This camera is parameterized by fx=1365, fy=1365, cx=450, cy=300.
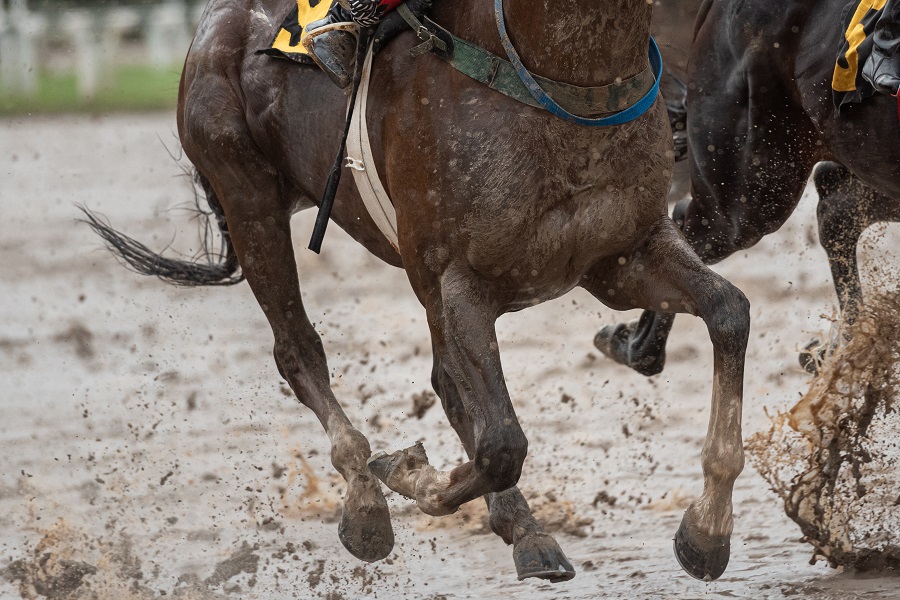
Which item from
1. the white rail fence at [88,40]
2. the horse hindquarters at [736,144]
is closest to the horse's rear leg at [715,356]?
the horse hindquarters at [736,144]

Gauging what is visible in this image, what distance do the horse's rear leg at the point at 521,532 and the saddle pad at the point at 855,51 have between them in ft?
4.59

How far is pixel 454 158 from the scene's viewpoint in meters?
3.08

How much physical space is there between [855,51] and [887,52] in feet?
0.46

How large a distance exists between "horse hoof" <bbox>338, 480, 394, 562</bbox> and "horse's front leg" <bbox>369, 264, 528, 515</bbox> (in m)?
0.37

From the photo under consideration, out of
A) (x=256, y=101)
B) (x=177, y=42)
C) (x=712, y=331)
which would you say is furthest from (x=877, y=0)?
(x=177, y=42)

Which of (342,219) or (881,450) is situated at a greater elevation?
(342,219)

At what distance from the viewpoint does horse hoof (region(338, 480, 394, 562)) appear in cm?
365

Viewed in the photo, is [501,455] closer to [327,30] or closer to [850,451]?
[327,30]

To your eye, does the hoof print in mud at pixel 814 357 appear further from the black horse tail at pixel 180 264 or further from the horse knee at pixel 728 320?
the black horse tail at pixel 180 264

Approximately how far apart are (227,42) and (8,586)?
1831 mm

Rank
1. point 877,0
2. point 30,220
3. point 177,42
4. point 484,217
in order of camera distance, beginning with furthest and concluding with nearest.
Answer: point 177,42 < point 30,220 < point 877,0 < point 484,217

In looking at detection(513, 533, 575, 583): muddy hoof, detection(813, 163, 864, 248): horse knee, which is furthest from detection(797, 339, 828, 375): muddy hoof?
detection(513, 533, 575, 583): muddy hoof

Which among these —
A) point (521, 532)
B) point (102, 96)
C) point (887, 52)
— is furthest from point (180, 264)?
point (102, 96)

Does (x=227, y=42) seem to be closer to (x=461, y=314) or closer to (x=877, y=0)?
(x=461, y=314)
